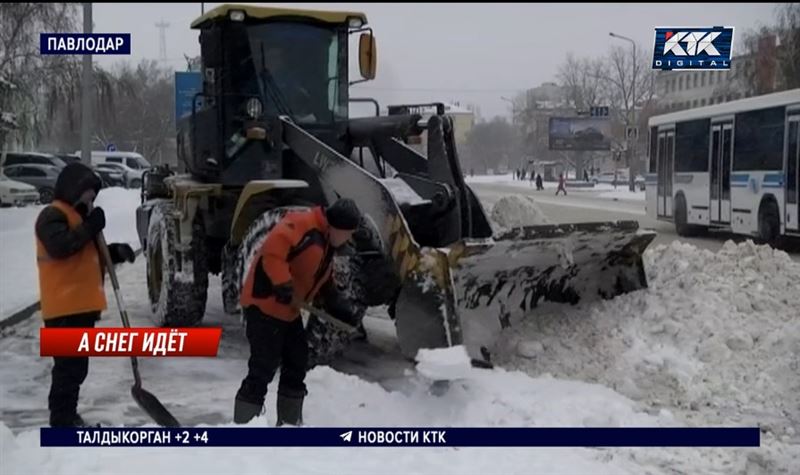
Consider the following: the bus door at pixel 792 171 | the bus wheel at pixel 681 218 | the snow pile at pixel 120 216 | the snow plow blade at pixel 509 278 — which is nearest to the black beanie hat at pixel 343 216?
the snow plow blade at pixel 509 278

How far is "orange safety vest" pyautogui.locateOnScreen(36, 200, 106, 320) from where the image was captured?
201 inches

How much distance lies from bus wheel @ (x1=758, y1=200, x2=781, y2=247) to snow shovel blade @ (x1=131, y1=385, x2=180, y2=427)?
1237cm

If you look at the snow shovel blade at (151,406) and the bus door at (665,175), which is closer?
the snow shovel blade at (151,406)

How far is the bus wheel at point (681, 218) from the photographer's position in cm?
1730

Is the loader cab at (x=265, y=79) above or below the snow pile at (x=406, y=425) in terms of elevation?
above

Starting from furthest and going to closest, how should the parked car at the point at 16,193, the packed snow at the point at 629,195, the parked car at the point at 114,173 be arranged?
the parked car at the point at 114,173, the parked car at the point at 16,193, the packed snow at the point at 629,195

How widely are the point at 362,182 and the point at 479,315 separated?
1373 mm

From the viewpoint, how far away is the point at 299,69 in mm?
7984

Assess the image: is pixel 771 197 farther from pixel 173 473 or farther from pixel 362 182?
pixel 173 473

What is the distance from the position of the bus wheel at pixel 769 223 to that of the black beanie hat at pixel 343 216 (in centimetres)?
1213

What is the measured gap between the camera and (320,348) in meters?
6.46

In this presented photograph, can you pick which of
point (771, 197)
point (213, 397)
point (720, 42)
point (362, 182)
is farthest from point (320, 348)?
point (771, 197)

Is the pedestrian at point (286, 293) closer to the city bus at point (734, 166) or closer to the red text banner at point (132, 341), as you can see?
the red text banner at point (132, 341)

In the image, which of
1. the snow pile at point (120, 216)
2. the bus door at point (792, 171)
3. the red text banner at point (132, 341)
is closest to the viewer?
the red text banner at point (132, 341)
